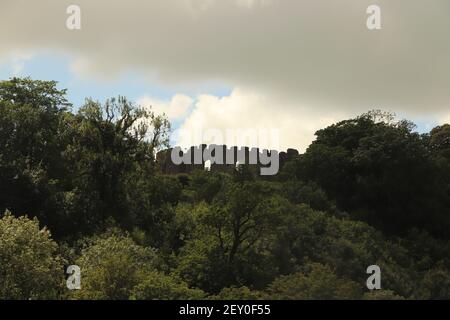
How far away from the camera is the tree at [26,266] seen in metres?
33.1

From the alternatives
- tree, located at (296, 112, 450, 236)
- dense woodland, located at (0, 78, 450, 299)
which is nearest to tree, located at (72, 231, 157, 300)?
dense woodland, located at (0, 78, 450, 299)

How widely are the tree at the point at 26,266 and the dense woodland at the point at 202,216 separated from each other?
0.22ft

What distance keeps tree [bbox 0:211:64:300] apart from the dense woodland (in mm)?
66

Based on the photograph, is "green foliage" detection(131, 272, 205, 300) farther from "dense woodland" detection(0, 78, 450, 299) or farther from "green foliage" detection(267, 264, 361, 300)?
"green foliage" detection(267, 264, 361, 300)

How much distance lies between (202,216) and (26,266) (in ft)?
45.5

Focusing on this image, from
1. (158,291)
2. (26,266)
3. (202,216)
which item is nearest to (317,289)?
(158,291)

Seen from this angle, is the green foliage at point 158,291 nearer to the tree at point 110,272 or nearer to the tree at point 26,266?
the tree at point 110,272

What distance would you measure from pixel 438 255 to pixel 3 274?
40252 mm

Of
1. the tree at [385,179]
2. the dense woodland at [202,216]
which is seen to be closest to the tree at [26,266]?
the dense woodland at [202,216]

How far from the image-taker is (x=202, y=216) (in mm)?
44781

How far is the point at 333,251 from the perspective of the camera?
46406mm

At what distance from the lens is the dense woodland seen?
111 feet

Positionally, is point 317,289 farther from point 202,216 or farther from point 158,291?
point 202,216
